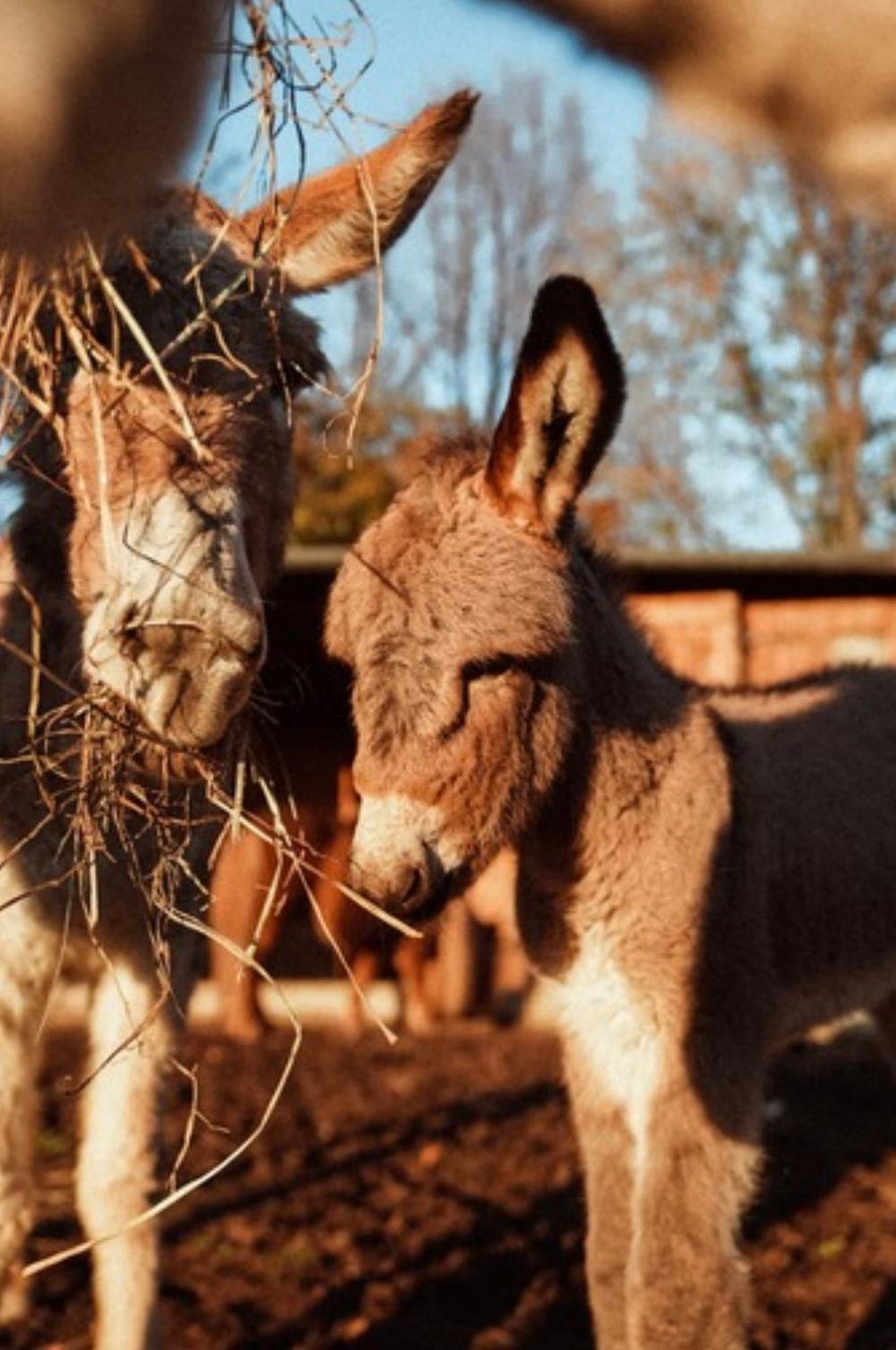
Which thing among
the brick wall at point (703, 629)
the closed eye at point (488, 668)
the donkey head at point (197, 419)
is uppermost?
the donkey head at point (197, 419)

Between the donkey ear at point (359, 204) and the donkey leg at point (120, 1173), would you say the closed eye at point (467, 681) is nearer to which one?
the donkey ear at point (359, 204)

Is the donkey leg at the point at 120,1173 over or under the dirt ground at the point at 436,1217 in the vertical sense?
over

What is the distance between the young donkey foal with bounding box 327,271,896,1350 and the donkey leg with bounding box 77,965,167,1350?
103cm

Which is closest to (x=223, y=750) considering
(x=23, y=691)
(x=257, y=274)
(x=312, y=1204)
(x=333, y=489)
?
(x=23, y=691)

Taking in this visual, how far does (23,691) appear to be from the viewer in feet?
12.2

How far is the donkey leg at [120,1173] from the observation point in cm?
395

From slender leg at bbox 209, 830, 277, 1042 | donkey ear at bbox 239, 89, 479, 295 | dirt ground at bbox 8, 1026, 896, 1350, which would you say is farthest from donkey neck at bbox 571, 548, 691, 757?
slender leg at bbox 209, 830, 277, 1042

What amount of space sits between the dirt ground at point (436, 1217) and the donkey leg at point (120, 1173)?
0.15 metres

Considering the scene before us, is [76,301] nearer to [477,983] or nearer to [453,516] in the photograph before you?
[453,516]

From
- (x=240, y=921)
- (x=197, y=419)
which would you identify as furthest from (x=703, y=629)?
(x=197, y=419)

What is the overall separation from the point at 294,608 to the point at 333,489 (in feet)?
18.6

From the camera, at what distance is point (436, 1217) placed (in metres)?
6.14

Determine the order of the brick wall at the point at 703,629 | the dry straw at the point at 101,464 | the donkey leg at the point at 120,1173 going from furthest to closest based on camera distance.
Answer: the brick wall at the point at 703,629 → the donkey leg at the point at 120,1173 → the dry straw at the point at 101,464

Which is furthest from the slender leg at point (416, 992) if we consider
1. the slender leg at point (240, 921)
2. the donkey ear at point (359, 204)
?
the donkey ear at point (359, 204)
